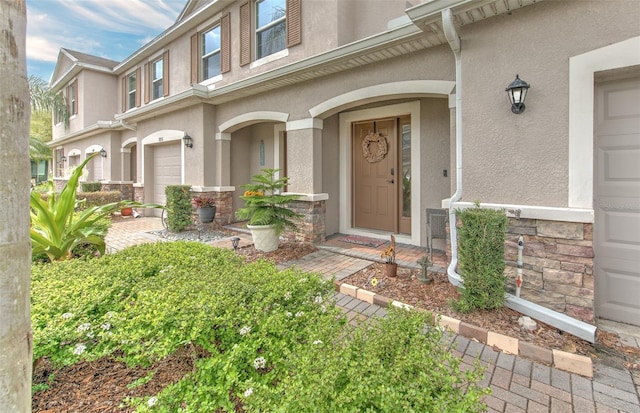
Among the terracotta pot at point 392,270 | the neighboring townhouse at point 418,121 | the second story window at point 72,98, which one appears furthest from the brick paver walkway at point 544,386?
the second story window at point 72,98

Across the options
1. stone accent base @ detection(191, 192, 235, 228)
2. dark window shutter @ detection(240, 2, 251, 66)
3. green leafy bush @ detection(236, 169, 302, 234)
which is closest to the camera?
green leafy bush @ detection(236, 169, 302, 234)

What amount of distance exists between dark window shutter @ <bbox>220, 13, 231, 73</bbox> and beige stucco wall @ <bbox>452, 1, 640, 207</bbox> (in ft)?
19.6

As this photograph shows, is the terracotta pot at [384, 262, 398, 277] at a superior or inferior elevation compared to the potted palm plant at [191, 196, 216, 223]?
inferior

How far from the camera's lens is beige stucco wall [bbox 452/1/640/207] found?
9.62 ft

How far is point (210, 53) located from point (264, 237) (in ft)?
19.4

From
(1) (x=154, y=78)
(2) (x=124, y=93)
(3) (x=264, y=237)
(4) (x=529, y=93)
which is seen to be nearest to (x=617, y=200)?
(4) (x=529, y=93)

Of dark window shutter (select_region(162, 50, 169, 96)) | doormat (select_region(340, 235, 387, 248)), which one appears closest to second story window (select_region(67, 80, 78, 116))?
dark window shutter (select_region(162, 50, 169, 96))

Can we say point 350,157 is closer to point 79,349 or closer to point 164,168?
point 79,349

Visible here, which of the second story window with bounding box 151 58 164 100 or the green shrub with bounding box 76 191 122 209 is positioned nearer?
the second story window with bounding box 151 58 164 100

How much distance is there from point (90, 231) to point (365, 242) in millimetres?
4422

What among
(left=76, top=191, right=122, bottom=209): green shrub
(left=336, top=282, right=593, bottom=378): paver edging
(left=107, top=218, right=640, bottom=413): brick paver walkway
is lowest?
(left=107, top=218, right=640, bottom=413): brick paver walkway

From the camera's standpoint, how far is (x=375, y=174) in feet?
21.8

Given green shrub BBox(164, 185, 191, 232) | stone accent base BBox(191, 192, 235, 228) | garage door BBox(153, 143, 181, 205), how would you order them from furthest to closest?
1. garage door BBox(153, 143, 181, 205)
2. stone accent base BBox(191, 192, 235, 228)
3. green shrub BBox(164, 185, 191, 232)

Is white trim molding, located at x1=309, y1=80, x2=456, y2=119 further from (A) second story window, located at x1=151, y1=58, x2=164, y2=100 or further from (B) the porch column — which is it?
(A) second story window, located at x1=151, y1=58, x2=164, y2=100
